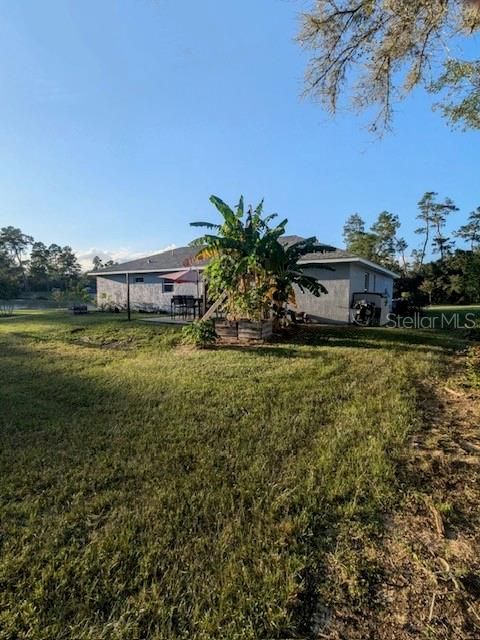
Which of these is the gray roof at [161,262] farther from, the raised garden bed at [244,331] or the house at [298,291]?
the raised garden bed at [244,331]

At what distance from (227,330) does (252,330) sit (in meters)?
0.77

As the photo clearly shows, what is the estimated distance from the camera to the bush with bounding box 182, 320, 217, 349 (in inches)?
329

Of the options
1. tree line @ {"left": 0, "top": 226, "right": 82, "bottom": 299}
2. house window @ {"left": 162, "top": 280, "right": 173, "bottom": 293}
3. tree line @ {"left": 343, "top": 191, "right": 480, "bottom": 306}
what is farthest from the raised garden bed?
tree line @ {"left": 0, "top": 226, "right": 82, "bottom": 299}

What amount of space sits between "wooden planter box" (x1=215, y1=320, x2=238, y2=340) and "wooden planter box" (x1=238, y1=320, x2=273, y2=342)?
18 cm

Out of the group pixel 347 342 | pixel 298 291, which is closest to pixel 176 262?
pixel 298 291

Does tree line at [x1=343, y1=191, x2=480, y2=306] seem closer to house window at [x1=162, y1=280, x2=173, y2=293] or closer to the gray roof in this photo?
the gray roof

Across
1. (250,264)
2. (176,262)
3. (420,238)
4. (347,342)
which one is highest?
(420,238)

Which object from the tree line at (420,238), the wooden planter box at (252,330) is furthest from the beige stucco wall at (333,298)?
the tree line at (420,238)

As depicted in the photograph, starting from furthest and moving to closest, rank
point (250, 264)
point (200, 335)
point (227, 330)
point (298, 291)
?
point (298, 291) < point (227, 330) < point (250, 264) < point (200, 335)

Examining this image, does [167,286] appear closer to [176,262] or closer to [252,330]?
[176,262]

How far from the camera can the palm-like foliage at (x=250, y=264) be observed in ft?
29.6

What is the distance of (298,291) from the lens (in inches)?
582

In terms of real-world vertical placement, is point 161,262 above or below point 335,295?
above

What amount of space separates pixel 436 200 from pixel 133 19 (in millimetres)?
47001
